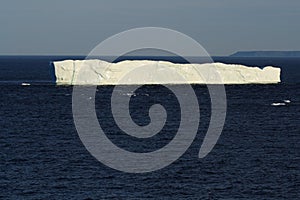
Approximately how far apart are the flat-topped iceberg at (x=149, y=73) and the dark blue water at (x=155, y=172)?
19135 mm

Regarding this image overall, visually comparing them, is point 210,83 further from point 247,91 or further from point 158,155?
point 158,155

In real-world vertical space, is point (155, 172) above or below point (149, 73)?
above

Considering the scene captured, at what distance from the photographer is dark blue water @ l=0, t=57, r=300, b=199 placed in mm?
29531

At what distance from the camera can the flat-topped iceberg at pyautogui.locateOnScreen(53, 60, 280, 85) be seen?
8412 cm

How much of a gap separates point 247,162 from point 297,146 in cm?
696

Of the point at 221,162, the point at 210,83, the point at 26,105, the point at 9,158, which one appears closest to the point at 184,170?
the point at 221,162

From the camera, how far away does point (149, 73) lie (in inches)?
3526

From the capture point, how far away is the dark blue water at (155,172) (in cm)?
2953

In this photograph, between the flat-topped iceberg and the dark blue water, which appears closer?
the dark blue water

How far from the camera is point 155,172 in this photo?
3353 centimetres

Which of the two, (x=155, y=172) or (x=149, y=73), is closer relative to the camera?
(x=155, y=172)

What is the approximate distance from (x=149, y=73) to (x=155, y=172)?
5655 cm

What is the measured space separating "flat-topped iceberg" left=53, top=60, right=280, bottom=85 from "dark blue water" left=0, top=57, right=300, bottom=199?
19.1 meters

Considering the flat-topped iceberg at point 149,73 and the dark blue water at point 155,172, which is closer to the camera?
the dark blue water at point 155,172
